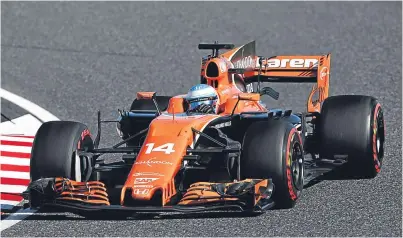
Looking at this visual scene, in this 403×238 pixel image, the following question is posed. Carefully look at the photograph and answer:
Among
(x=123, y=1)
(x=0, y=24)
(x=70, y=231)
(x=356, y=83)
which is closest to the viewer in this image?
(x=70, y=231)

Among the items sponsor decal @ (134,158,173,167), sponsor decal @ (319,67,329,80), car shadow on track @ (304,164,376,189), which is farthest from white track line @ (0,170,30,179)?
sponsor decal @ (319,67,329,80)

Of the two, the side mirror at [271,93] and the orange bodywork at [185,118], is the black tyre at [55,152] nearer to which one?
the orange bodywork at [185,118]

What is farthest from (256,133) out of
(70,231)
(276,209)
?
(70,231)

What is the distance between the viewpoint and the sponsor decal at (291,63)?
14.8 meters

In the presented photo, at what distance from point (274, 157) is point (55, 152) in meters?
2.23

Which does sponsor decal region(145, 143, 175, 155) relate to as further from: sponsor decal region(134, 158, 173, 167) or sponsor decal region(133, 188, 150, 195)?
sponsor decal region(133, 188, 150, 195)

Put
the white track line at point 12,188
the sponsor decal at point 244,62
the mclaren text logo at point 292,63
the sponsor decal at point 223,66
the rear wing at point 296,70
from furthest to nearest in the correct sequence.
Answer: the mclaren text logo at point 292,63 < the rear wing at point 296,70 < the sponsor decal at point 244,62 < the sponsor decal at point 223,66 < the white track line at point 12,188

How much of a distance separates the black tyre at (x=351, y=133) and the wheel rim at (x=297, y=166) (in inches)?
41.9

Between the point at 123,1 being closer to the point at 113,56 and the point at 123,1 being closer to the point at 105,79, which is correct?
the point at 113,56

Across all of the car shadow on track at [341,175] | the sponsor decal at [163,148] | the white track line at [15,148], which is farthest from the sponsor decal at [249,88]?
the white track line at [15,148]

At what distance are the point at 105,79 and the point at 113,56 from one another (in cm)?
171

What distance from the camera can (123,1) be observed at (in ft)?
85.3

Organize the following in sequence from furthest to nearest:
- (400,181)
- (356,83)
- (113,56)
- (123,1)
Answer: (123,1) < (113,56) < (356,83) < (400,181)

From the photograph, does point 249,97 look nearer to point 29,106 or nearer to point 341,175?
point 341,175
